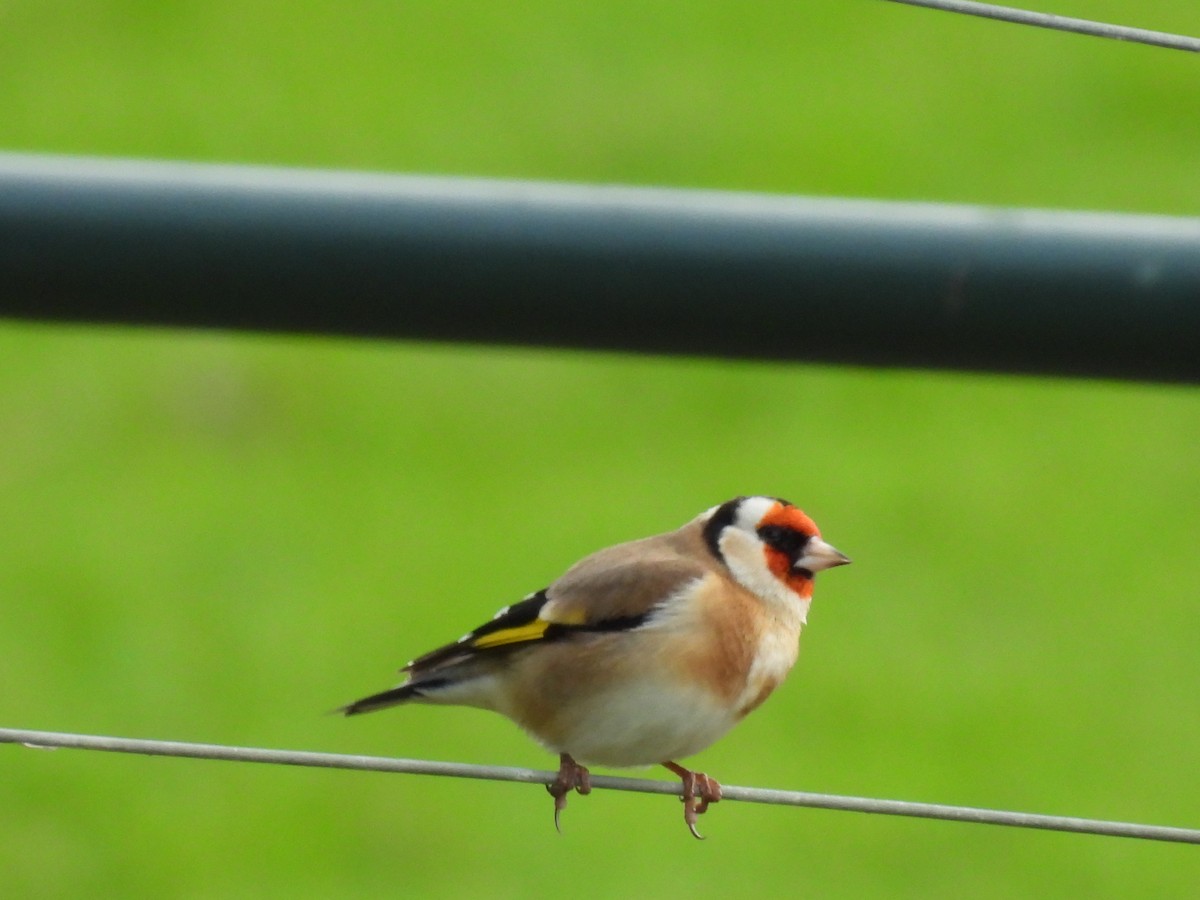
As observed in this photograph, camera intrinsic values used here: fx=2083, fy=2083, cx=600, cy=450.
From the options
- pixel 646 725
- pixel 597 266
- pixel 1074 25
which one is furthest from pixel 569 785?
pixel 1074 25

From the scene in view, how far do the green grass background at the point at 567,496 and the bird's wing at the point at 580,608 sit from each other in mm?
1270

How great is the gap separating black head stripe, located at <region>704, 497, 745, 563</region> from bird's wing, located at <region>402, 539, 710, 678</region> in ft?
0.17

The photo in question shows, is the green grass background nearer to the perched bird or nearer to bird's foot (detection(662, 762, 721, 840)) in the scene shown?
the perched bird

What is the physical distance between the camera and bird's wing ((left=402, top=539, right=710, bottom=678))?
3102mm

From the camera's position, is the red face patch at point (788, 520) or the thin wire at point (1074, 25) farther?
the red face patch at point (788, 520)

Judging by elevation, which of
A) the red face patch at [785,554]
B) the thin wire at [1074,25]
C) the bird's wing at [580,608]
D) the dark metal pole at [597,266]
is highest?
the thin wire at [1074,25]

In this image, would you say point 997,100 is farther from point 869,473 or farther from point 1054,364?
point 1054,364

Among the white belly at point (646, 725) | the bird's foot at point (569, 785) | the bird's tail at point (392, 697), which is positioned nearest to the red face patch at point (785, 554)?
the white belly at point (646, 725)

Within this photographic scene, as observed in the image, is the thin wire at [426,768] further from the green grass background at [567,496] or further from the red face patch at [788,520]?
the green grass background at [567,496]

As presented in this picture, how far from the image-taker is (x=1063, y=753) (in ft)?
21.2

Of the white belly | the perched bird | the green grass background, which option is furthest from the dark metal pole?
the green grass background

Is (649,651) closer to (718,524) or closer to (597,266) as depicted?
(718,524)

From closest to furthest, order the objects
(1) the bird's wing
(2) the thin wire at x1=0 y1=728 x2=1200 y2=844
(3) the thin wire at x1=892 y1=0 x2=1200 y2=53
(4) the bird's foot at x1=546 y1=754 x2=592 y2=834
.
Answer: (2) the thin wire at x1=0 y1=728 x2=1200 y2=844 < (3) the thin wire at x1=892 y1=0 x2=1200 y2=53 < (4) the bird's foot at x1=546 y1=754 x2=592 y2=834 < (1) the bird's wing

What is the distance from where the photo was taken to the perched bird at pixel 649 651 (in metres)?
3.01
